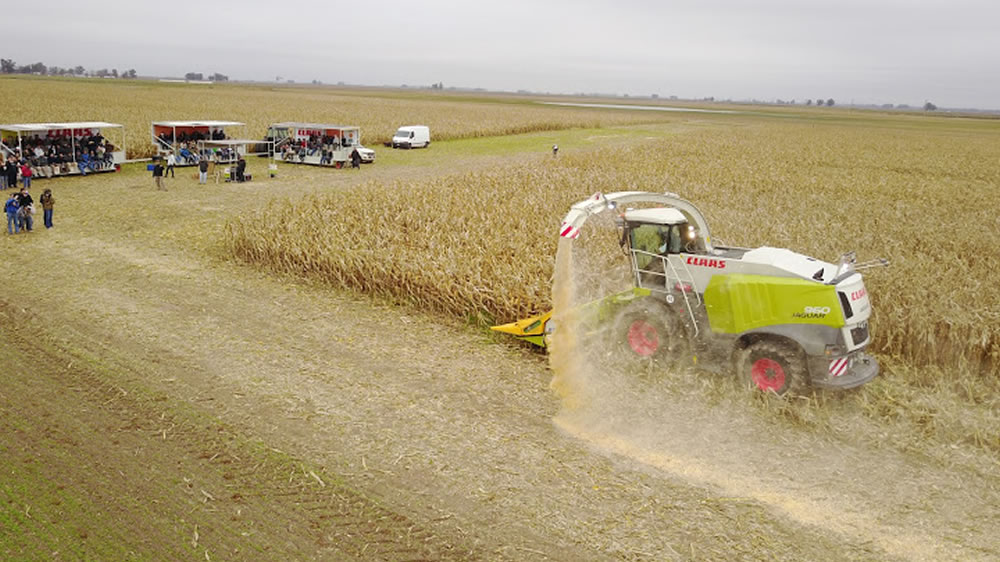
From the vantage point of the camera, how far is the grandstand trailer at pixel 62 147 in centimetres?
2989

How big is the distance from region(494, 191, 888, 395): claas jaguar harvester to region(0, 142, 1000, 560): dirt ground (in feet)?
2.62

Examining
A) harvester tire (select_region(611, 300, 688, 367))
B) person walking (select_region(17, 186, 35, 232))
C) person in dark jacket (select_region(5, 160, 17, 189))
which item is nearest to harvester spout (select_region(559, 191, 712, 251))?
harvester tire (select_region(611, 300, 688, 367))

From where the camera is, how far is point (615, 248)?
1817cm

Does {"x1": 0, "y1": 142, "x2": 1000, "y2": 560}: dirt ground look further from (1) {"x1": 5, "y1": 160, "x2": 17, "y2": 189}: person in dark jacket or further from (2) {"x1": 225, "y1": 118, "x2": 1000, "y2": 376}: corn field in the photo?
(1) {"x1": 5, "y1": 160, "x2": 17, "y2": 189}: person in dark jacket

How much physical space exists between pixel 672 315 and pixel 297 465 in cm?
611

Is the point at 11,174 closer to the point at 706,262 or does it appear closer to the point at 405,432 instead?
the point at 405,432

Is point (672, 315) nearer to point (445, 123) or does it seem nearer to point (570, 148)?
point (570, 148)

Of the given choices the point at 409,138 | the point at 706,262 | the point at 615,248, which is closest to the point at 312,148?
the point at 409,138

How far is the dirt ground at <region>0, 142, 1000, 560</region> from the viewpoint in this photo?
7.07m

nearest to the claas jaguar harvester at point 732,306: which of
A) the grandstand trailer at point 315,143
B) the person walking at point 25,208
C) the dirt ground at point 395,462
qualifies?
the dirt ground at point 395,462

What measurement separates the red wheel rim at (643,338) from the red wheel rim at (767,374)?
159 centimetres

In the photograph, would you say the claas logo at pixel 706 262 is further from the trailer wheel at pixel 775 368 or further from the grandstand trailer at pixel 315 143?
the grandstand trailer at pixel 315 143

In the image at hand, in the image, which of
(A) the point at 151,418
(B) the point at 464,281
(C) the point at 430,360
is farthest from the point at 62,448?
(B) the point at 464,281

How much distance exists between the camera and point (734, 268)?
1027 cm
